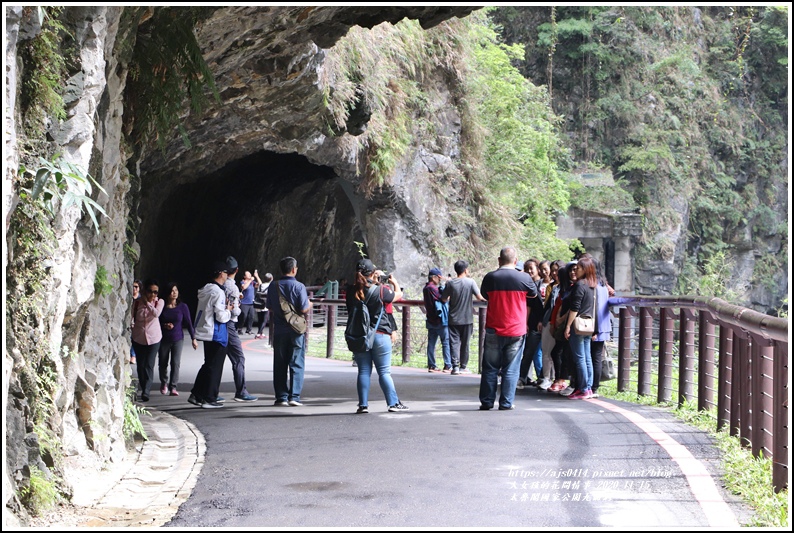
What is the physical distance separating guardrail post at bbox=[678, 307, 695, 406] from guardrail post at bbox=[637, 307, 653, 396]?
0.98 metres

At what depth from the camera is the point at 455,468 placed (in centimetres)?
689

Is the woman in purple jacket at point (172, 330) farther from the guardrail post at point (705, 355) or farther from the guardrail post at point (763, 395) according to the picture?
the guardrail post at point (763, 395)

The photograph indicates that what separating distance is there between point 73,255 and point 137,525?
6.33ft

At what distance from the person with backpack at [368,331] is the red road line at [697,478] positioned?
8.55 ft

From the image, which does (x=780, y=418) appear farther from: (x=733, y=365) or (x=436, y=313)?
(x=436, y=313)

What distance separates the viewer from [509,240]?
87.4 feet

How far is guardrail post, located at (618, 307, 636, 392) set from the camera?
11562mm

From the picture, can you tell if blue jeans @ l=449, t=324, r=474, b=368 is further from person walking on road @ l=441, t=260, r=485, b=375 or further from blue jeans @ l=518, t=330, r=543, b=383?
blue jeans @ l=518, t=330, r=543, b=383

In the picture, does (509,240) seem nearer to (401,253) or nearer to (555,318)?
(401,253)

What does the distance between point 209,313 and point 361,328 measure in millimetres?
1928

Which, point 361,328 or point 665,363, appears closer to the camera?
point 361,328

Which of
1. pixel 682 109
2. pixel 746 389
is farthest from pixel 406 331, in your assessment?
pixel 682 109

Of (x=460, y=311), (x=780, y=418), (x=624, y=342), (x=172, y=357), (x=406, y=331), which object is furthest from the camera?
(x=406, y=331)

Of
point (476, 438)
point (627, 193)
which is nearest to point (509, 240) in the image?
point (627, 193)
